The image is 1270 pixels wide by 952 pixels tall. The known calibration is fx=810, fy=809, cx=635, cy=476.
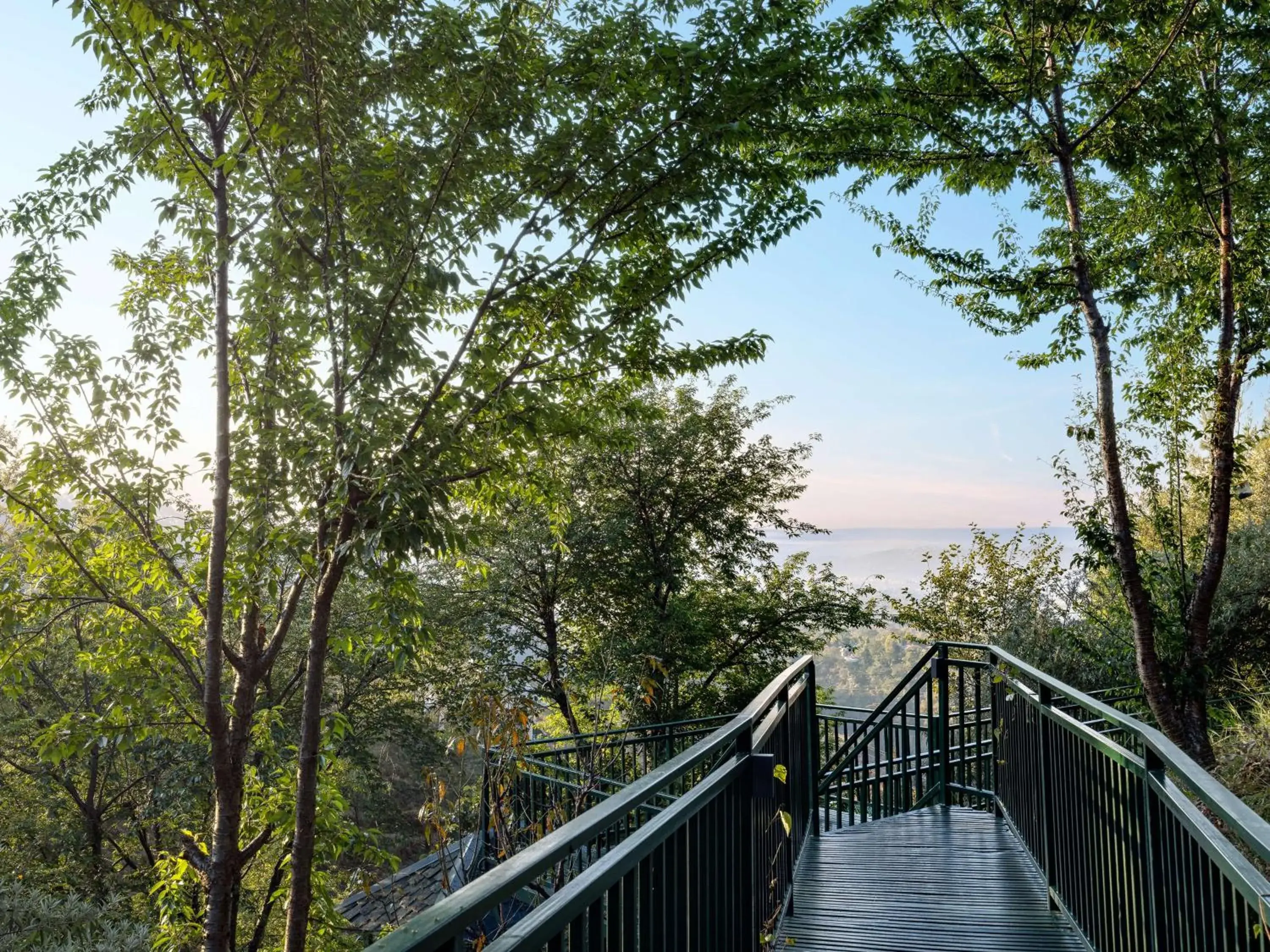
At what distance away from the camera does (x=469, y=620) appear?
1878cm

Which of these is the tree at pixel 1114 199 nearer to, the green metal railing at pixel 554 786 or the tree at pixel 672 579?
the green metal railing at pixel 554 786

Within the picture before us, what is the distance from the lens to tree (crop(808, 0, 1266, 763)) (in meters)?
8.45

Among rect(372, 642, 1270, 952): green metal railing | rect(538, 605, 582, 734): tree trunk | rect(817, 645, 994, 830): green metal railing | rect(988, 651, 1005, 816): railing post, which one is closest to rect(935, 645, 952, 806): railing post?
rect(817, 645, 994, 830): green metal railing

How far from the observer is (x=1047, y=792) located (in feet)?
14.3

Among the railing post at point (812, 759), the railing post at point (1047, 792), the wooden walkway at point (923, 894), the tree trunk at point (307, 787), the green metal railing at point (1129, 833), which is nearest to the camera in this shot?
the green metal railing at point (1129, 833)

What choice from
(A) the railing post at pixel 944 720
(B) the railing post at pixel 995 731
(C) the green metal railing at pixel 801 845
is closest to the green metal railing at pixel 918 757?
(A) the railing post at pixel 944 720

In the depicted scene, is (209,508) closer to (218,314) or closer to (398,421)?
(218,314)

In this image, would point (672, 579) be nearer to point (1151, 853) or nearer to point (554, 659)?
point (554, 659)

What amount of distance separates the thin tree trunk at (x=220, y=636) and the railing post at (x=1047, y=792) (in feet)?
22.4

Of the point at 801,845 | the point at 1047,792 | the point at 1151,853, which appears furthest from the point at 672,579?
the point at 1151,853

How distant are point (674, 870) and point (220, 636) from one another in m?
6.82

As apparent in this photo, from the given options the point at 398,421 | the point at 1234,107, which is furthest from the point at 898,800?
the point at 1234,107

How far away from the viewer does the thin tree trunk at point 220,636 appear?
24.7 ft

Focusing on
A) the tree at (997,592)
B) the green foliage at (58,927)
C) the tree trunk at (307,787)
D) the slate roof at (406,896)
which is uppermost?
the tree at (997,592)
